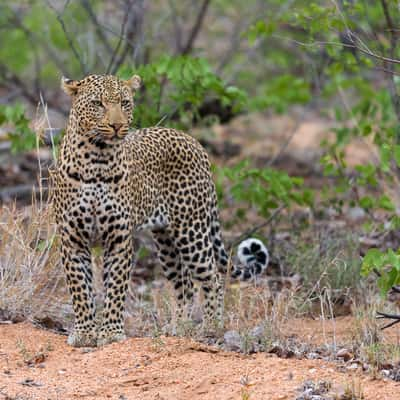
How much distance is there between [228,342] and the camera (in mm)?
7277

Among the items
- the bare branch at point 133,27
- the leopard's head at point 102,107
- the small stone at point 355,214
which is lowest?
the small stone at point 355,214

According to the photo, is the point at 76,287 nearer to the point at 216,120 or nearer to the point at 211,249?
the point at 211,249

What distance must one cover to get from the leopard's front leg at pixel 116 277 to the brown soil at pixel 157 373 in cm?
29

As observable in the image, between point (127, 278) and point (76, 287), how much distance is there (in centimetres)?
40

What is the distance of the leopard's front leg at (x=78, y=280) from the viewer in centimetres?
762

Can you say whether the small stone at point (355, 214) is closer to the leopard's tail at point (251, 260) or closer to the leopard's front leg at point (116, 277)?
the leopard's tail at point (251, 260)

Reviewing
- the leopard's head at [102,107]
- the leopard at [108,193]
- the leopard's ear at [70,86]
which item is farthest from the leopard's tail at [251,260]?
the leopard's ear at [70,86]

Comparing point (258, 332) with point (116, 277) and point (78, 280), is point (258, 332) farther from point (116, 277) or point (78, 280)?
point (78, 280)

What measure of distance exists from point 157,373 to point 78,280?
4.39 ft

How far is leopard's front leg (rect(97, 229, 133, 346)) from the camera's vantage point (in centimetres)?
764

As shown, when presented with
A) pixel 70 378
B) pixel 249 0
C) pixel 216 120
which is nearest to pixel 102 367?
pixel 70 378

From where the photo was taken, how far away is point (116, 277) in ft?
25.2

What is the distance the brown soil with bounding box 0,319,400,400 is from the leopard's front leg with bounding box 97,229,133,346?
29 centimetres

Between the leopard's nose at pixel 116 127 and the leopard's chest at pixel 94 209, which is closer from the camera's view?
the leopard's nose at pixel 116 127
